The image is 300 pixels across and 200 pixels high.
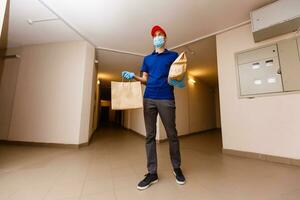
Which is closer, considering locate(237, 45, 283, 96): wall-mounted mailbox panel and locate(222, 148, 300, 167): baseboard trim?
locate(222, 148, 300, 167): baseboard trim

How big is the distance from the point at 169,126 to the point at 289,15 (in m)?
2.00

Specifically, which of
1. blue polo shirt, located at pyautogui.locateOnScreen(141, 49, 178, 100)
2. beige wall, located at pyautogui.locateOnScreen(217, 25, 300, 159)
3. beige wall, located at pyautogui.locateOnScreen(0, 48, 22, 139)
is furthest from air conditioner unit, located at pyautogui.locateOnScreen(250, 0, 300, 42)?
beige wall, located at pyautogui.locateOnScreen(0, 48, 22, 139)

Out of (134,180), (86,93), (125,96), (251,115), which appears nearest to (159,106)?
(125,96)

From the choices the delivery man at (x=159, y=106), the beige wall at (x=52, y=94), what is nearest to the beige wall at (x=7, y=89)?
the beige wall at (x=52, y=94)

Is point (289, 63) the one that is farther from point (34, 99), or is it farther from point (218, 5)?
point (34, 99)

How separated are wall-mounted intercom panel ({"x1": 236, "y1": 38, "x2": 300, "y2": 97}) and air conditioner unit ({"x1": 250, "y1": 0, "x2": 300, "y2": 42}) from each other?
163mm

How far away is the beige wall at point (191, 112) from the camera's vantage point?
3984 millimetres

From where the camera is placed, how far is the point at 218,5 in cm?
194

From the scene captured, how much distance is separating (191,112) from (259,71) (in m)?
2.66

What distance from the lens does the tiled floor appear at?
105cm

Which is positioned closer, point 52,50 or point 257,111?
point 257,111

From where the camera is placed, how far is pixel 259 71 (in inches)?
79.4

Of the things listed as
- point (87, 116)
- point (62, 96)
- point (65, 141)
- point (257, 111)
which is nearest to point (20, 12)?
point (62, 96)

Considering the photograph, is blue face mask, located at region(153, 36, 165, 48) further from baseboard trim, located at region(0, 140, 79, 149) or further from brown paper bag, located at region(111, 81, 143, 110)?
baseboard trim, located at region(0, 140, 79, 149)
